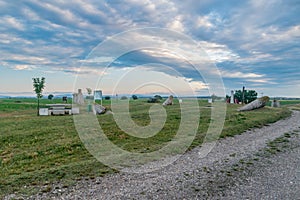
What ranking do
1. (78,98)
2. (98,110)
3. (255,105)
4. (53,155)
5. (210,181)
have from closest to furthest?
1. (210,181)
2. (53,155)
3. (98,110)
4. (78,98)
5. (255,105)

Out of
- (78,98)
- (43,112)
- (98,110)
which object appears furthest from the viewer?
(78,98)

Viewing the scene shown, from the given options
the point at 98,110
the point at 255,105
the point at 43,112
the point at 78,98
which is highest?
the point at 78,98

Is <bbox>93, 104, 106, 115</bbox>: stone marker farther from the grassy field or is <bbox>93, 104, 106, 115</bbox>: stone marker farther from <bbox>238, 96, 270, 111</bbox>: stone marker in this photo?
<bbox>238, 96, 270, 111</bbox>: stone marker

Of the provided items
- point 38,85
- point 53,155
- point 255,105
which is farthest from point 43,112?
point 255,105

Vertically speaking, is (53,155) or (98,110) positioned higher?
(98,110)

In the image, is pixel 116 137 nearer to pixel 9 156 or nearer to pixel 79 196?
pixel 9 156

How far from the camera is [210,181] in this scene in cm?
630

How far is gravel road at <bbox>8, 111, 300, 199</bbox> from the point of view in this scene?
18.1 ft

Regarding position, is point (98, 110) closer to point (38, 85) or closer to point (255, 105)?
point (38, 85)

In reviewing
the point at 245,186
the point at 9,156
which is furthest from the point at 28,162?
the point at 245,186

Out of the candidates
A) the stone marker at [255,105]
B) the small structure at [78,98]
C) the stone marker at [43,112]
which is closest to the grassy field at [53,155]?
the stone marker at [43,112]

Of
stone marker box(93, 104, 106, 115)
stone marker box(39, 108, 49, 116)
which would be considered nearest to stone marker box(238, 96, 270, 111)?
stone marker box(93, 104, 106, 115)

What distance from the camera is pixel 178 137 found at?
39.9 feet

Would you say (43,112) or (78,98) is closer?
(43,112)
